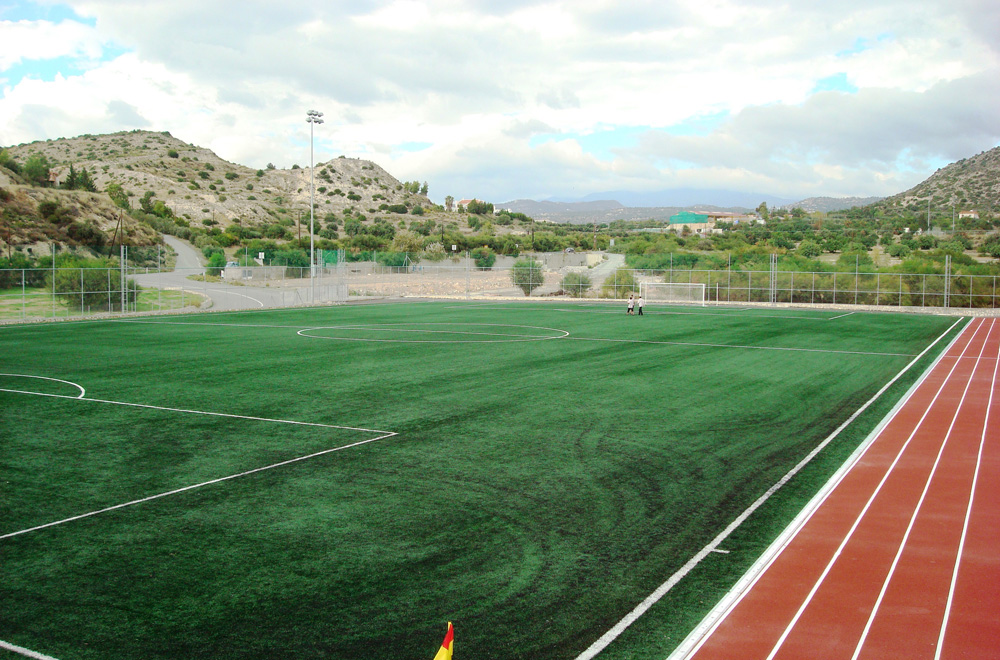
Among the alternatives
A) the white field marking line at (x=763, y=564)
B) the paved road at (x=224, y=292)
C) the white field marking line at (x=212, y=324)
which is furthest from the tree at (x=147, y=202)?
the white field marking line at (x=763, y=564)

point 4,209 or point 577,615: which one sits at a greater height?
point 4,209

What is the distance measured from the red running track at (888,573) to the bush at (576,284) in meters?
40.5

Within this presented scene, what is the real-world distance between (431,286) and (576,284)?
11.4 metres

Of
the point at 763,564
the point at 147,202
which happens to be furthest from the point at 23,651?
the point at 147,202

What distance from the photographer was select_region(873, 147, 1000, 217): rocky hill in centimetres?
10094

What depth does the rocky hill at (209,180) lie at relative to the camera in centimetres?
9750

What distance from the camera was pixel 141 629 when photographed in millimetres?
4812

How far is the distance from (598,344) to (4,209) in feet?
145

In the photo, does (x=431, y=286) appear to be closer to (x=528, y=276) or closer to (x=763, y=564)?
(x=528, y=276)

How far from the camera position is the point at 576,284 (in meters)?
50.3

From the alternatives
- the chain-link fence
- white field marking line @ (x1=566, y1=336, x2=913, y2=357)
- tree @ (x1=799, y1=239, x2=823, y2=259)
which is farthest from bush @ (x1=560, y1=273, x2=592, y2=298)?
tree @ (x1=799, y1=239, x2=823, y2=259)

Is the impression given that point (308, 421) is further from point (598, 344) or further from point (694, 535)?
point (598, 344)

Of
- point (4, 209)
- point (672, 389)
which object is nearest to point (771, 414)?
point (672, 389)

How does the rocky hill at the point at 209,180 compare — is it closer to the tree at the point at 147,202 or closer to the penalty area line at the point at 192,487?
the tree at the point at 147,202
